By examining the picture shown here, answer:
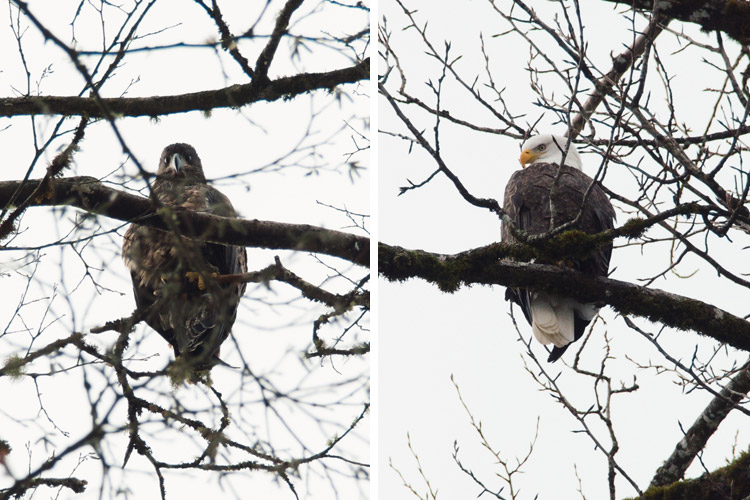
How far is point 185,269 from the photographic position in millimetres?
2424

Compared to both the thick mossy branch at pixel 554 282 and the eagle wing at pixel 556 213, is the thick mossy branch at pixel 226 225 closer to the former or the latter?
the thick mossy branch at pixel 554 282

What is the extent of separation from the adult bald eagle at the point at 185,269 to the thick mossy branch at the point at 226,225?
61 mm

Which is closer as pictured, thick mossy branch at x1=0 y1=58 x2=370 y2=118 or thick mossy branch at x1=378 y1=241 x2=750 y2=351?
thick mossy branch at x1=378 y1=241 x2=750 y2=351

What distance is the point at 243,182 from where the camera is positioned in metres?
1.92

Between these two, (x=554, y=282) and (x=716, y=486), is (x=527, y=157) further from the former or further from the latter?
(x=716, y=486)

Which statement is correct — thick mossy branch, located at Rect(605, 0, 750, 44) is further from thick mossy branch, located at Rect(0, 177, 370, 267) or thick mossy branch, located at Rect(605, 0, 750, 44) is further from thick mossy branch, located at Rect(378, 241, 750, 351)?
thick mossy branch, located at Rect(0, 177, 370, 267)

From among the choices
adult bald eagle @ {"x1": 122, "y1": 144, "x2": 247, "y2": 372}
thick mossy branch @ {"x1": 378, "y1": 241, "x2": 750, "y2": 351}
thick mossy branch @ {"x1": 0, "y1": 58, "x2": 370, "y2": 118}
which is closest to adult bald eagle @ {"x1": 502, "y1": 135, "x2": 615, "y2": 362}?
thick mossy branch @ {"x1": 378, "y1": 241, "x2": 750, "y2": 351}

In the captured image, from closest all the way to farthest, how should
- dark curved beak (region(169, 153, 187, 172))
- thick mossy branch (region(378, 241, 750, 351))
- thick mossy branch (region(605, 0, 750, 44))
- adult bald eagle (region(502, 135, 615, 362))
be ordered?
thick mossy branch (region(378, 241, 750, 351))
thick mossy branch (region(605, 0, 750, 44))
adult bald eagle (region(502, 135, 615, 362))
dark curved beak (region(169, 153, 187, 172))

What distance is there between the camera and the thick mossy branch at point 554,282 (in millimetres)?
2453

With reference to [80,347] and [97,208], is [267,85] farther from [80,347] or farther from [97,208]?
[80,347]

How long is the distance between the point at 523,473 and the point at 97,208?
1779mm

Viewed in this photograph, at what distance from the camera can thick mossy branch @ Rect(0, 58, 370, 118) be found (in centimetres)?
266

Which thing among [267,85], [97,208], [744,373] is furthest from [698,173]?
[97,208]

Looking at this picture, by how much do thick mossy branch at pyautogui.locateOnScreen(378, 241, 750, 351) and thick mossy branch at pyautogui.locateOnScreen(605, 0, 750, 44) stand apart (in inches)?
33.1
